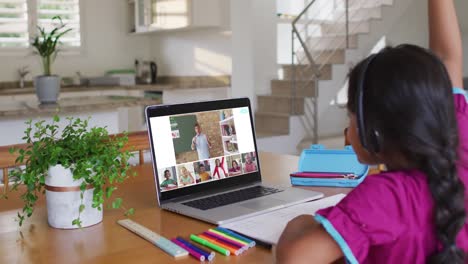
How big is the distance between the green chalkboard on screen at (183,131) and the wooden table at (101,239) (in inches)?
6.5

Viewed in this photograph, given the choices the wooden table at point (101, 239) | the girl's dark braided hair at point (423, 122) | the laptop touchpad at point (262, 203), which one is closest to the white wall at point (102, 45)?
the wooden table at point (101, 239)

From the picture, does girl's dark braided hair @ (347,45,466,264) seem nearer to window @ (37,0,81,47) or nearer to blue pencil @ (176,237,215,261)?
blue pencil @ (176,237,215,261)

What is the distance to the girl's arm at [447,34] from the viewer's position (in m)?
1.14

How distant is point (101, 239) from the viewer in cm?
112

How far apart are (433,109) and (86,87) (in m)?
5.09

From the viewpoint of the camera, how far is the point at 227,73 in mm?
5164

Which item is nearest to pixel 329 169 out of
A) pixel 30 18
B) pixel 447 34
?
pixel 447 34

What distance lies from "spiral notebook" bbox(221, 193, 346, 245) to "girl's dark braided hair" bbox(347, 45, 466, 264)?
0.36 meters

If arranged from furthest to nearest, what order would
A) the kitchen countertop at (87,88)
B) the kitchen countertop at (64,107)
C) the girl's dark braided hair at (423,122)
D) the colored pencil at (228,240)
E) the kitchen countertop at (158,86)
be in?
the kitchen countertop at (158,86), the kitchen countertop at (87,88), the kitchen countertop at (64,107), the colored pencil at (228,240), the girl's dark braided hair at (423,122)

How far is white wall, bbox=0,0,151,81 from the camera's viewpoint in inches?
229

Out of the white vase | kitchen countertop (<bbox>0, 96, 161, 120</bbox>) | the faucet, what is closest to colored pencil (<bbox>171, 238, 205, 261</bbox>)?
the white vase

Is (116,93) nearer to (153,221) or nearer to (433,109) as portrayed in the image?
(153,221)

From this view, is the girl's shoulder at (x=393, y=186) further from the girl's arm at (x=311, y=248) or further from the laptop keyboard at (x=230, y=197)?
the laptop keyboard at (x=230, y=197)

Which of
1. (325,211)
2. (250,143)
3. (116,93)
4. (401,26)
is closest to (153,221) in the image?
(250,143)
